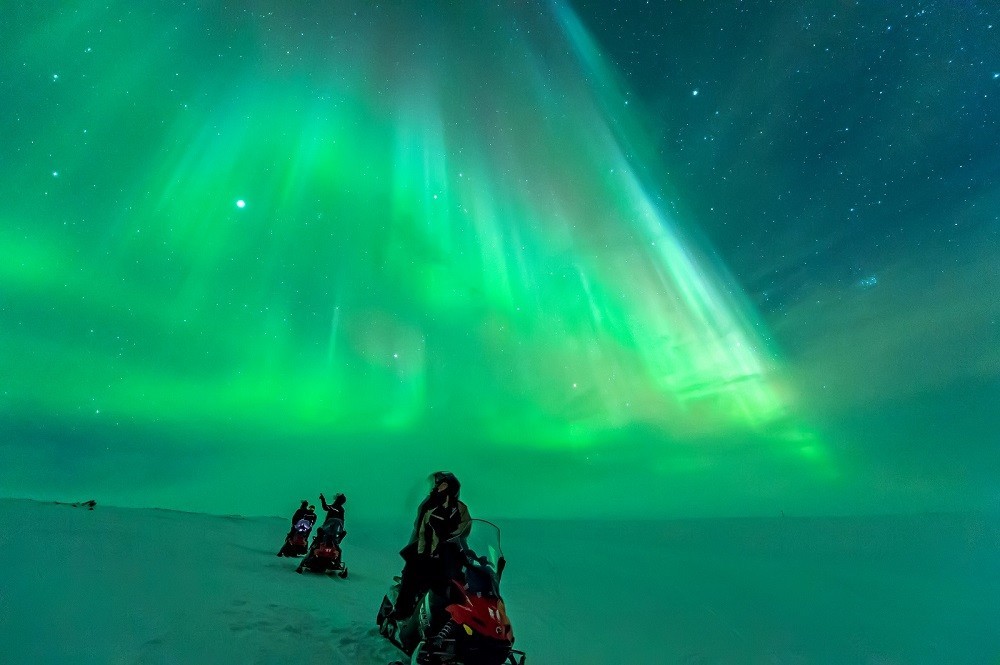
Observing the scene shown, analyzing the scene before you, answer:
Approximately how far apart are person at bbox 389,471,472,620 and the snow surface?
12.1 inches

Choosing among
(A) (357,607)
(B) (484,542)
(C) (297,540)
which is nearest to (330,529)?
(C) (297,540)

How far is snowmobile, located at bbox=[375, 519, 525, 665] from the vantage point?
5227 mm

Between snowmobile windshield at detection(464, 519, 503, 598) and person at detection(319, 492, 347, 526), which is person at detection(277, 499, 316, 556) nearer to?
person at detection(319, 492, 347, 526)

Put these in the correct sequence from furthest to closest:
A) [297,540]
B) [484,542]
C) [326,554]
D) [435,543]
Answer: [297,540], [326,554], [484,542], [435,543]

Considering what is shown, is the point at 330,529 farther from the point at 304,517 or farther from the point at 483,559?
the point at 483,559

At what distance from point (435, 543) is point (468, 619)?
39.3 inches

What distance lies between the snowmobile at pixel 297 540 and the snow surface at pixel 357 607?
63 cm

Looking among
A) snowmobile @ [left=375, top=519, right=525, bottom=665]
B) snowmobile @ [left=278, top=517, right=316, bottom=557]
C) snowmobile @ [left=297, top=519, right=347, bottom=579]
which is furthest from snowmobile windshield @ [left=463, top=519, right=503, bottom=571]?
snowmobile @ [left=278, top=517, right=316, bottom=557]

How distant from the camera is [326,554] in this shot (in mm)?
12484

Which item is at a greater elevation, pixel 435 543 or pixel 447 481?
pixel 447 481

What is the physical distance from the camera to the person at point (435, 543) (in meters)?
6.05

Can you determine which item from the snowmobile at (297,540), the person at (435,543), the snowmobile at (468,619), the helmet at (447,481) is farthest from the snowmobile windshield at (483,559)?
the snowmobile at (297,540)

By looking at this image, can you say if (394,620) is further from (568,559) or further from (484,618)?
(568,559)

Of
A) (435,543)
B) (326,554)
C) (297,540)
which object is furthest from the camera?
(297,540)
